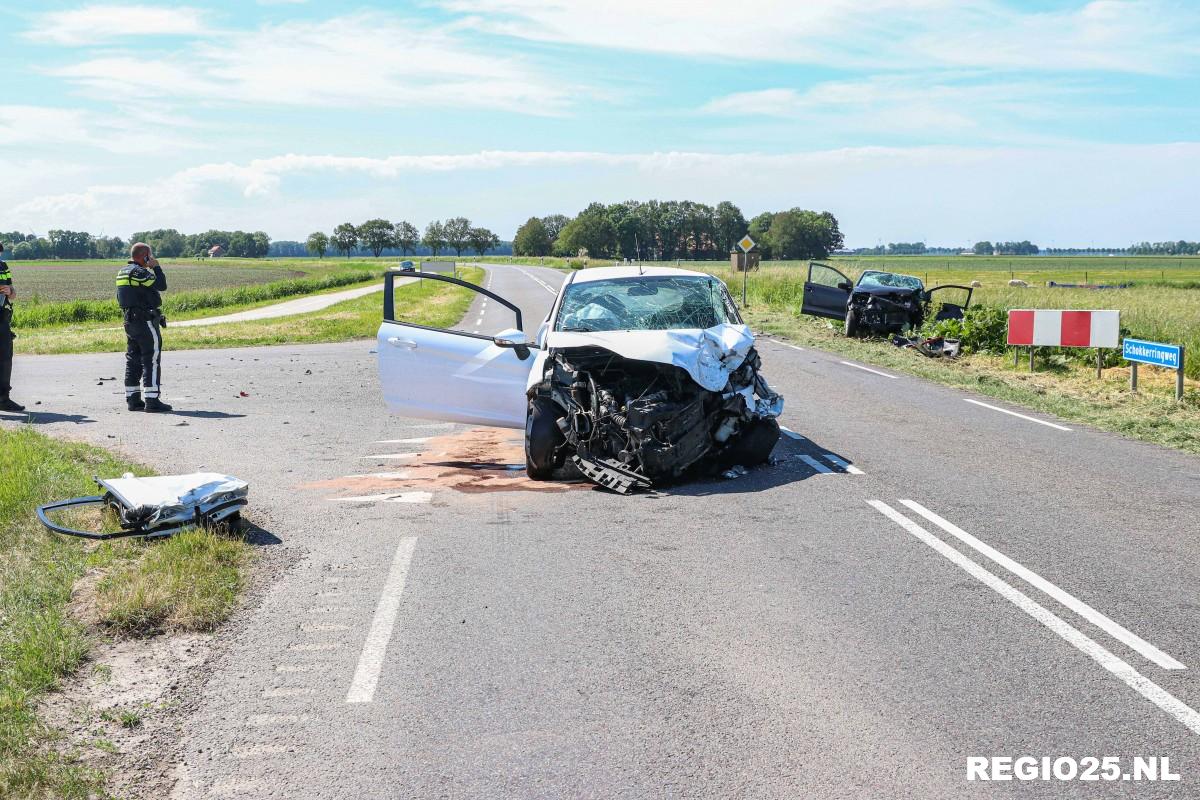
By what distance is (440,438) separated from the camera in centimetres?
1122

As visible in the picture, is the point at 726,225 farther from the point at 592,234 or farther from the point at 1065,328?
the point at 1065,328

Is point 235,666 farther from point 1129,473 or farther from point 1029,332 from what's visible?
point 1029,332

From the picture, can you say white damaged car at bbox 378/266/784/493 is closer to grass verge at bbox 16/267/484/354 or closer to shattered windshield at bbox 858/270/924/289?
shattered windshield at bbox 858/270/924/289

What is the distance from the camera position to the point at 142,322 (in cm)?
1309

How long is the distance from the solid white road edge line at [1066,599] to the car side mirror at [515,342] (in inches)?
151

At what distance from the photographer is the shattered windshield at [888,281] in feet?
77.3

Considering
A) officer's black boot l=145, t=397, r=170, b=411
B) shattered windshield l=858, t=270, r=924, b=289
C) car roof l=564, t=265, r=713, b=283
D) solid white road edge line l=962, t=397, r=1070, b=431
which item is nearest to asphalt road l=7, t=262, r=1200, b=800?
solid white road edge line l=962, t=397, r=1070, b=431

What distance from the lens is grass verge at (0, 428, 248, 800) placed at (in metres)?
3.67

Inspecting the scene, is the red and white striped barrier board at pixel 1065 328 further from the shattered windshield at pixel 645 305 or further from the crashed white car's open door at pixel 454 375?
the crashed white car's open door at pixel 454 375

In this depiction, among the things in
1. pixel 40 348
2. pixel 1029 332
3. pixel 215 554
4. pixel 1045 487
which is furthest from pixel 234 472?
pixel 40 348

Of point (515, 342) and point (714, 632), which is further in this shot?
point (515, 342)

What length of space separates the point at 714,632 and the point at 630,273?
5886 millimetres

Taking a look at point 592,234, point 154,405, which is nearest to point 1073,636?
point 154,405

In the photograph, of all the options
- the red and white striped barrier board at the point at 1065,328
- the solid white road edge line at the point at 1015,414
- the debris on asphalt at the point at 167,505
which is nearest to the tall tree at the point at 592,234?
the red and white striped barrier board at the point at 1065,328
